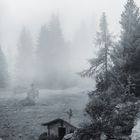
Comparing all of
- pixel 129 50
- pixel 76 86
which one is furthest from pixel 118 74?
pixel 76 86

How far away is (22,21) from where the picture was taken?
14912 cm

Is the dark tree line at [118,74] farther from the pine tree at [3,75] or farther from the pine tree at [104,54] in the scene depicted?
the pine tree at [3,75]

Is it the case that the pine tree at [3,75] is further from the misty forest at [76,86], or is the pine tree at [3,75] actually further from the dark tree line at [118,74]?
the dark tree line at [118,74]

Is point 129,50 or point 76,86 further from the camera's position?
point 76,86

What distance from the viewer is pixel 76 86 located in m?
74.7

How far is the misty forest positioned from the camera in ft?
88.5

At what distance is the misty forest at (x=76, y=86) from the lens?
2697 centimetres

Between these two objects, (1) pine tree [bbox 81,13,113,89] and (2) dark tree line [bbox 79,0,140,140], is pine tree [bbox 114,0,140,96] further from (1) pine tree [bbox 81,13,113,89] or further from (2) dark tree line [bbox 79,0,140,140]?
(1) pine tree [bbox 81,13,113,89]

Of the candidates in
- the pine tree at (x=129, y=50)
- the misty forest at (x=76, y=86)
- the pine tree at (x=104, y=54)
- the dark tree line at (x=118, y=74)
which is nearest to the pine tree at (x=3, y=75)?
the misty forest at (x=76, y=86)

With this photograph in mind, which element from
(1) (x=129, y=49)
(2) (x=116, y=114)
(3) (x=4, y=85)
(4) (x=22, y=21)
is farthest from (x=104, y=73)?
(4) (x=22, y=21)

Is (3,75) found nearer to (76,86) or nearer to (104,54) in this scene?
(76,86)

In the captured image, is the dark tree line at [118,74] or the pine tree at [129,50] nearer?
the dark tree line at [118,74]

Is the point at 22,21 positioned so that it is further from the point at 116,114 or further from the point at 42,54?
the point at 116,114

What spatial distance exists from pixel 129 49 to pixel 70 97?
30887 mm
